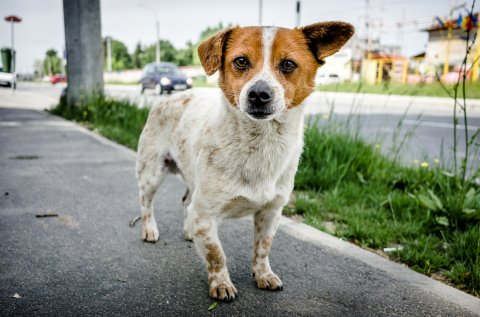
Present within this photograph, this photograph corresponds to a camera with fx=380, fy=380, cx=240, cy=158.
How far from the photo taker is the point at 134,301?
233cm

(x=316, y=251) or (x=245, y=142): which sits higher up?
(x=245, y=142)

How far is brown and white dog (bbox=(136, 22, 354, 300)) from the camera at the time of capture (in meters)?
2.36

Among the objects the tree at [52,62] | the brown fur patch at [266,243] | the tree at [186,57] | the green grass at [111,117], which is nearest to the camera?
the brown fur patch at [266,243]

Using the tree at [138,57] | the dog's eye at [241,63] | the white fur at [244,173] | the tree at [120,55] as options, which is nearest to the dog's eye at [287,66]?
the white fur at [244,173]

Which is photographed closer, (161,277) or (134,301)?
(134,301)

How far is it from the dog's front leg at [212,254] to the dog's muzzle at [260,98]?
750 millimetres

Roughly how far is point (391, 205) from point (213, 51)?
2.38 metres

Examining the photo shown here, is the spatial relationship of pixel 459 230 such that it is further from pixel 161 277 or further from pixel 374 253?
pixel 161 277

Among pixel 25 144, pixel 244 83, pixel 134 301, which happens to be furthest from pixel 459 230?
pixel 25 144

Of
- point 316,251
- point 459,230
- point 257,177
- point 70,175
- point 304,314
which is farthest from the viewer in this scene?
point 70,175

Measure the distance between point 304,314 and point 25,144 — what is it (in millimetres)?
6316

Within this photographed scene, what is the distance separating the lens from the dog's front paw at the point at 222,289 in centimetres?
239

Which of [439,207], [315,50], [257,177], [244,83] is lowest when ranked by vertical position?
→ [439,207]

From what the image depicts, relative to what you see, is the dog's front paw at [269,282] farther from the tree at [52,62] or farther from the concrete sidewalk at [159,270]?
the tree at [52,62]
